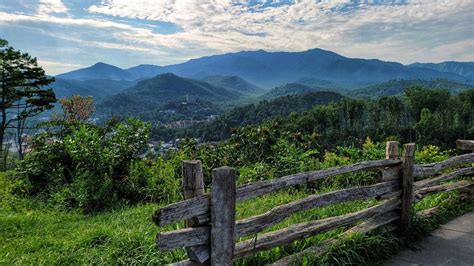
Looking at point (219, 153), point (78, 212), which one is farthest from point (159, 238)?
point (219, 153)

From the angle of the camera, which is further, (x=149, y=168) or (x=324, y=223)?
(x=149, y=168)

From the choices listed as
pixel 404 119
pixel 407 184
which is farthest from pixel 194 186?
pixel 404 119

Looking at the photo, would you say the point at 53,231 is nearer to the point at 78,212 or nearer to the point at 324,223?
the point at 78,212

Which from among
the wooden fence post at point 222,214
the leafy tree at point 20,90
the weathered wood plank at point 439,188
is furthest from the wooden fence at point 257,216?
the leafy tree at point 20,90

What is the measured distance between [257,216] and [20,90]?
1035 inches

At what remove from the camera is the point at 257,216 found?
10.4 feet

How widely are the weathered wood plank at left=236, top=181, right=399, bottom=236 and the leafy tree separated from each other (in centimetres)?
2312

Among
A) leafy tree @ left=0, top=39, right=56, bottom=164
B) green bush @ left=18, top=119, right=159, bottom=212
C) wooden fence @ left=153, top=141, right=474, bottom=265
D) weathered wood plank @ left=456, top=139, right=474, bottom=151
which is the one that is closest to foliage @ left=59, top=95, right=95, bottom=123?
leafy tree @ left=0, top=39, right=56, bottom=164

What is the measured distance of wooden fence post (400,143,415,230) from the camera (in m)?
4.36

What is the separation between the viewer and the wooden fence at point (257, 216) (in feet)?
9.00

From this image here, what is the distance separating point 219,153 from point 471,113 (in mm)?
77321

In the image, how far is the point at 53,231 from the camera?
4.55 m

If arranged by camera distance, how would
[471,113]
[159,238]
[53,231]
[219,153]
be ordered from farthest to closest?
[471,113], [219,153], [53,231], [159,238]

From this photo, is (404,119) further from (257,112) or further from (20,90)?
(20,90)
